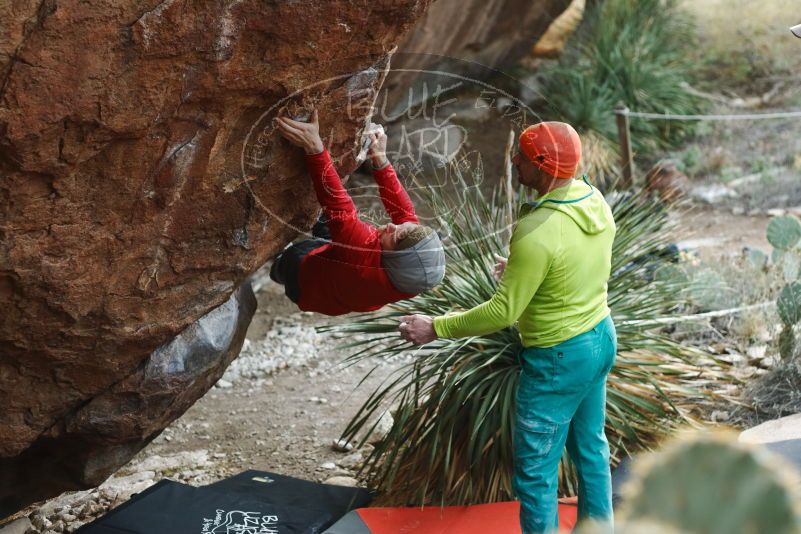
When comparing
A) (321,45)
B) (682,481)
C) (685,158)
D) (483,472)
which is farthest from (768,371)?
(685,158)

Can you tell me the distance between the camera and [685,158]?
10383 mm

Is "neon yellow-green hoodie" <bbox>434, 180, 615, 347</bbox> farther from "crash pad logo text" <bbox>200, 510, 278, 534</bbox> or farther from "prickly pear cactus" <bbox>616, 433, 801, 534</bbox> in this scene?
"prickly pear cactus" <bbox>616, 433, 801, 534</bbox>

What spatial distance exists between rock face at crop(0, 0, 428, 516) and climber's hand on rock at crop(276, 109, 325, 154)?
5 centimetres

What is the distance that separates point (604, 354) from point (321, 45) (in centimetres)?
138

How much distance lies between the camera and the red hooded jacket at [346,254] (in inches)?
129

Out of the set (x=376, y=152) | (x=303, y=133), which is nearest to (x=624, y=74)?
(x=376, y=152)

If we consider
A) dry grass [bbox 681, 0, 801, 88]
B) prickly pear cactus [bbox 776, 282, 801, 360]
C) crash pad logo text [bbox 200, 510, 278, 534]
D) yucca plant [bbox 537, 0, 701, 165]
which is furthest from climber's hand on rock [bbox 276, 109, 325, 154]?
dry grass [bbox 681, 0, 801, 88]

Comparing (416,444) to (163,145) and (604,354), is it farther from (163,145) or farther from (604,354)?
(163,145)

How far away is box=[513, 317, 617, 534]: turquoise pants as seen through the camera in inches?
128

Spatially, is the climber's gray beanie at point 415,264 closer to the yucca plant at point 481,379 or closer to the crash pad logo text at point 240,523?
the yucca plant at point 481,379

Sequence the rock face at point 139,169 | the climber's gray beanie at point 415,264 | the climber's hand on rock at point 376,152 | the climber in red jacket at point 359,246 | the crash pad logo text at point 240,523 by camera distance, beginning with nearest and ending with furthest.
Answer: the rock face at point 139,169 < the climber in red jacket at point 359,246 < the climber's gray beanie at point 415,264 < the climber's hand on rock at point 376,152 < the crash pad logo text at point 240,523

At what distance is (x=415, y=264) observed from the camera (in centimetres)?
338

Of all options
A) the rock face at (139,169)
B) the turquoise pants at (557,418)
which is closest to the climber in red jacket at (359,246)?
the rock face at (139,169)

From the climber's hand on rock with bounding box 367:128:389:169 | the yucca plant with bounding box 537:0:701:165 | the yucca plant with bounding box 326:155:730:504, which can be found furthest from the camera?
the yucca plant with bounding box 537:0:701:165
